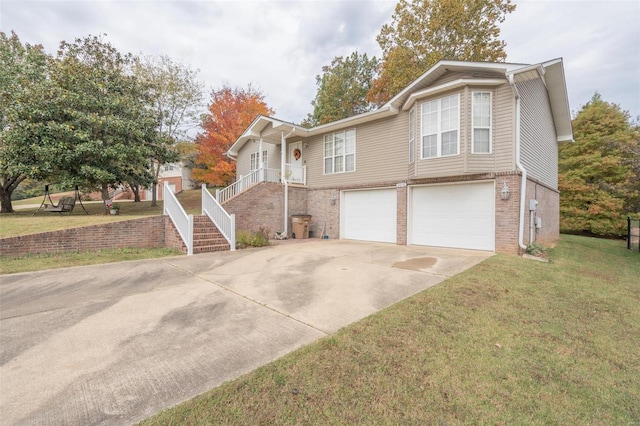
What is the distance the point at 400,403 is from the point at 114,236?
943cm

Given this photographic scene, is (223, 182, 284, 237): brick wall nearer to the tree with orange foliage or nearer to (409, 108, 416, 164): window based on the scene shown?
(409, 108, 416, 164): window

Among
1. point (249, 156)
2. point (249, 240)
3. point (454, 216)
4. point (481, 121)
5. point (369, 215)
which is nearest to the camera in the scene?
point (481, 121)

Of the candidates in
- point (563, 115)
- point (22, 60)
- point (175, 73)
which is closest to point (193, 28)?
point (175, 73)

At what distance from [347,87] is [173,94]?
47.6ft

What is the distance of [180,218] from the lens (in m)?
8.95

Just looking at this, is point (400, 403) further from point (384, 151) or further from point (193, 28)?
point (193, 28)

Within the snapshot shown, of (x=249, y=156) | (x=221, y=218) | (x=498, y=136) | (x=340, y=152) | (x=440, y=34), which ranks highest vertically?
(x=440, y=34)

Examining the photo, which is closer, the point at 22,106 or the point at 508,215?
the point at 508,215

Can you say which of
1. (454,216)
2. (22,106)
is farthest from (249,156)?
(454,216)

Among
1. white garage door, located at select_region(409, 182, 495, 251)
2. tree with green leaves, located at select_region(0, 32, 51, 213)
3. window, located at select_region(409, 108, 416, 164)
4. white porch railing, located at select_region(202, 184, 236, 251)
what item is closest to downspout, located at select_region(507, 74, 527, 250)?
white garage door, located at select_region(409, 182, 495, 251)

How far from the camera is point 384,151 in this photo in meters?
11.3

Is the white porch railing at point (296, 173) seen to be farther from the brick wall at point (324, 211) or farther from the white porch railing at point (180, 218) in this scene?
the white porch railing at point (180, 218)

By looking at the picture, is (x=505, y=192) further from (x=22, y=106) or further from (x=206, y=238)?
(x=22, y=106)

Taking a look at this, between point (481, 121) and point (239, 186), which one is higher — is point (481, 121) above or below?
above
